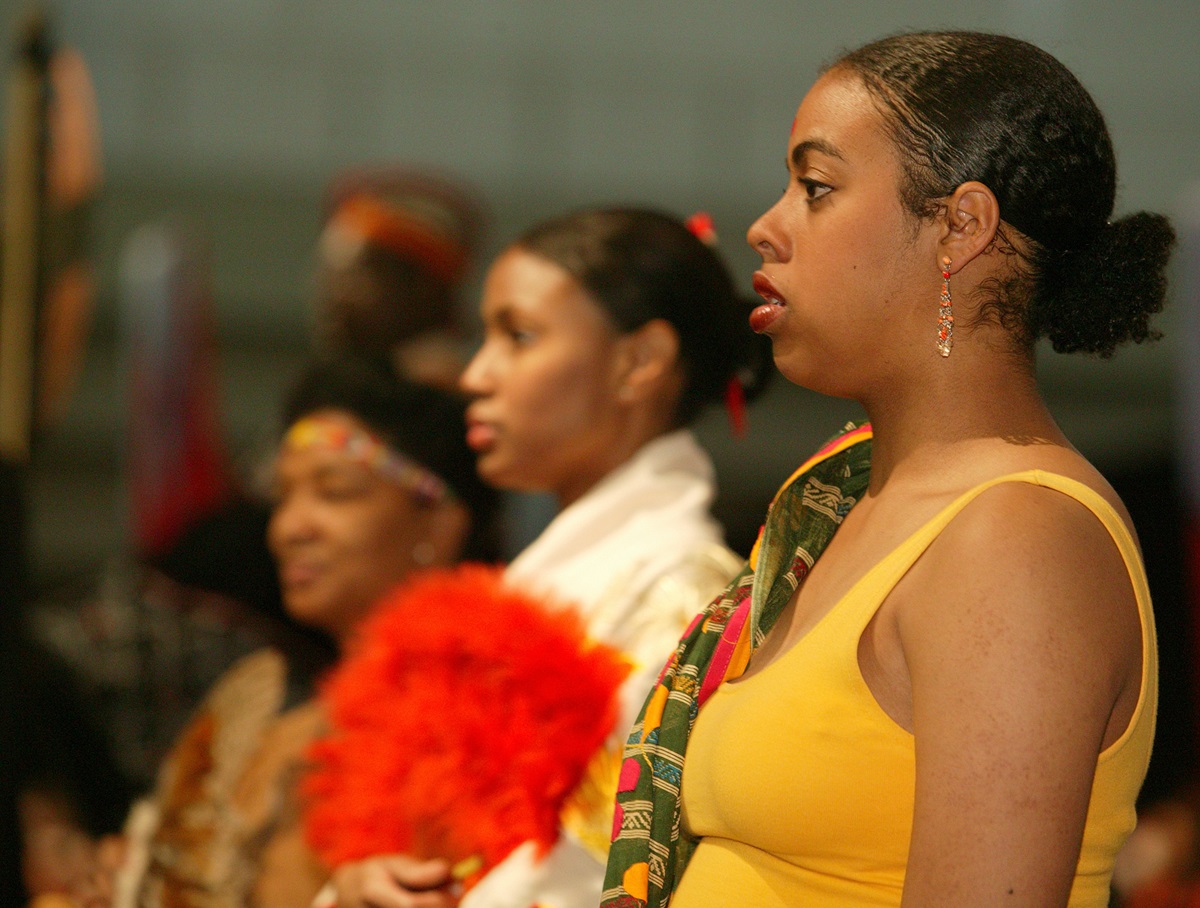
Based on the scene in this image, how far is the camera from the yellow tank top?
3.21 feet

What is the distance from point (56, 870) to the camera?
98.0 inches

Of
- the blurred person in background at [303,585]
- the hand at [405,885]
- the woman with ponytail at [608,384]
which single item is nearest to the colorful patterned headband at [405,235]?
the blurred person in background at [303,585]

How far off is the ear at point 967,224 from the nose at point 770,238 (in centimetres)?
12

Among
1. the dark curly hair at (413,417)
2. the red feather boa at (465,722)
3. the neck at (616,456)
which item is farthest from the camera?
the dark curly hair at (413,417)

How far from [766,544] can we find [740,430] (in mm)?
662

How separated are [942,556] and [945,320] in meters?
0.20

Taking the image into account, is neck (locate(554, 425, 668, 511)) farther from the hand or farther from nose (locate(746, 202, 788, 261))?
nose (locate(746, 202, 788, 261))

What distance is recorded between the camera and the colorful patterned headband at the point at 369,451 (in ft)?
8.29

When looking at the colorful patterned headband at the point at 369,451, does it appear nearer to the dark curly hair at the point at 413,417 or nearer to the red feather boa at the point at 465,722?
the dark curly hair at the point at 413,417

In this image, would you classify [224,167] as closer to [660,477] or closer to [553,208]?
[553,208]

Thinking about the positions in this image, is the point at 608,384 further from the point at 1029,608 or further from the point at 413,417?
the point at 1029,608

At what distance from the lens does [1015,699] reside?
2.93ft

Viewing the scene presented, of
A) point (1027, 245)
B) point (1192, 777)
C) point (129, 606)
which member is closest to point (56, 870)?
point (129, 606)

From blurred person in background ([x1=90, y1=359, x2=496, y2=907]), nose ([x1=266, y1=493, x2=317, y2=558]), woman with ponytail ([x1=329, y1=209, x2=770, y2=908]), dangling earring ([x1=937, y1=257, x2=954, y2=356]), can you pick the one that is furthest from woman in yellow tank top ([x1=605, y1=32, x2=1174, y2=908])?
nose ([x1=266, y1=493, x2=317, y2=558])
